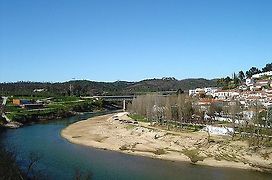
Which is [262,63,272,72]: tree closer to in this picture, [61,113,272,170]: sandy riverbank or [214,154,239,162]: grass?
[61,113,272,170]: sandy riverbank

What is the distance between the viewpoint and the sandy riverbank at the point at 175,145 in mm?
Result: 41031

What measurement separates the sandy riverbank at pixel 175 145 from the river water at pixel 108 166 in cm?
223

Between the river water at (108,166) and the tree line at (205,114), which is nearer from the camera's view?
the river water at (108,166)

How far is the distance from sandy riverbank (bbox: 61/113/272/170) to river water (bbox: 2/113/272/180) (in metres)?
2.23

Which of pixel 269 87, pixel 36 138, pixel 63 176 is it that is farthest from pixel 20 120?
pixel 269 87

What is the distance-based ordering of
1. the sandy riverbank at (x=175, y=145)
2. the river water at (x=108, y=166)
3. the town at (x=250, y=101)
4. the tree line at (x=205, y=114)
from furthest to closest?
the town at (x=250, y=101) → the tree line at (x=205, y=114) → the sandy riverbank at (x=175, y=145) → the river water at (x=108, y=166)

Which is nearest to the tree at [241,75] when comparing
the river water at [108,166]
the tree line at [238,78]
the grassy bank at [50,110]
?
the tree line at [238,78]

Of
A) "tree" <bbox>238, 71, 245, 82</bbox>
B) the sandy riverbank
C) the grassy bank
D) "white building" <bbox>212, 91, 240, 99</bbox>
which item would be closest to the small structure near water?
the grassy bank

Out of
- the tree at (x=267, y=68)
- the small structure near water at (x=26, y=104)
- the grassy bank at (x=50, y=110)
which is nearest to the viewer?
the grassy bank at (x=50, y=110)

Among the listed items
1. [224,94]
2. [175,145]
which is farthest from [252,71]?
[175,145]

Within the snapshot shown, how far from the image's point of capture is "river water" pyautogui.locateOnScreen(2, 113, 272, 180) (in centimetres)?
3526

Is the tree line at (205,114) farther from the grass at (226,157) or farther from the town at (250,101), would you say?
the grass at (226,157)

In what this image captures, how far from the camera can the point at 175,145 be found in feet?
160

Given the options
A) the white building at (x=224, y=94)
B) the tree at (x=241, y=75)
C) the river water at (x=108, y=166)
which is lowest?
the river water at (x=108, y=166)
